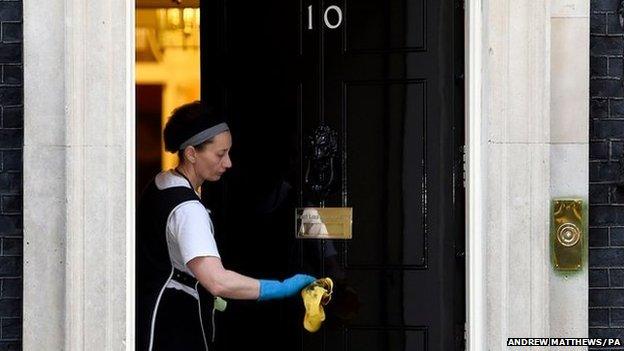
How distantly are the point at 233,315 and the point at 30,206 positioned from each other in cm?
169

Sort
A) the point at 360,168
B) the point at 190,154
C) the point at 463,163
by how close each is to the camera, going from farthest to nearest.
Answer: the point at 360,168 → the point at 463,163 → the point at 190,154

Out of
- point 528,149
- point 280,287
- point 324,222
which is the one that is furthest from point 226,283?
point 528,149

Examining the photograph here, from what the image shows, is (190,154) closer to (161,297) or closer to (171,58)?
(161,297)

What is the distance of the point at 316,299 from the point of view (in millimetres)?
6395

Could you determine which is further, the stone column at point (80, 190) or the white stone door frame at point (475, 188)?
the white stone door frame at point (475, 188)

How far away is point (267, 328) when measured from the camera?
7.30 metres

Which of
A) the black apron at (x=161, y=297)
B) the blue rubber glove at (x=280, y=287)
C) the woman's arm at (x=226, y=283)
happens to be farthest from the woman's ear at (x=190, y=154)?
the blue rubber glove at (x=280, y=287)

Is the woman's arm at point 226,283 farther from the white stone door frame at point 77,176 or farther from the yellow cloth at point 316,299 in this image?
the white stone door frame at point 77,176

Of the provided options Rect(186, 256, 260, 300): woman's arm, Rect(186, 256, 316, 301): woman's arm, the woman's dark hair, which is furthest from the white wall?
the woman's dark hair

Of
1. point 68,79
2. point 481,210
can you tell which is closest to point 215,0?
point 68,79

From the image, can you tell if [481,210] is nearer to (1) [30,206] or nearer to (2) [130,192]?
(2) [130,192]

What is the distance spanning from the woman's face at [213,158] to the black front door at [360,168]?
0.72m

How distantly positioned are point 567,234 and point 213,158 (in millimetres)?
1805

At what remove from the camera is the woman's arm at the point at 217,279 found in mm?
6031
